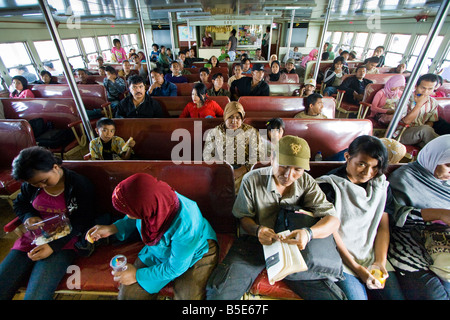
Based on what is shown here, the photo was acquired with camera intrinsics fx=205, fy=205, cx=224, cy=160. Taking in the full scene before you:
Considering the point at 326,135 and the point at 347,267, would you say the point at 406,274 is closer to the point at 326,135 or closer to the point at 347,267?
the point at 347,267

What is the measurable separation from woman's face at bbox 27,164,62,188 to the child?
75 centimetres

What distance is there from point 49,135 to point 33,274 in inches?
90.0

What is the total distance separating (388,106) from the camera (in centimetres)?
355

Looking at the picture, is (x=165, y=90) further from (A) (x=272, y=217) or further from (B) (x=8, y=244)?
(A) (x=272, y=217)

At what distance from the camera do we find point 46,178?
1.42 m

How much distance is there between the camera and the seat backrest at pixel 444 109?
309cm

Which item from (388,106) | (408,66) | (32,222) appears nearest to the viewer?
(32,222)

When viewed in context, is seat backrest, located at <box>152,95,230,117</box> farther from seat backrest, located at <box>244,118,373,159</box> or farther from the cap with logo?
the cap with logo

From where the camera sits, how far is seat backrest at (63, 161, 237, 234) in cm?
164

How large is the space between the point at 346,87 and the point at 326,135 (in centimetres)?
326
